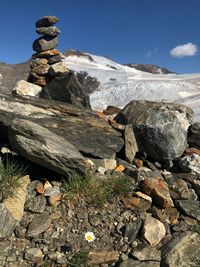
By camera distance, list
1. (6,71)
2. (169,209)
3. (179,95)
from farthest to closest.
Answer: (6,71) → (179,95) → (169,209)

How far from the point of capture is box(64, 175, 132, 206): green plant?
7.21m

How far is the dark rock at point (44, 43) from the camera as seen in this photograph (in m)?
14.2

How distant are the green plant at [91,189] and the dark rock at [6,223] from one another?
1.12 meters

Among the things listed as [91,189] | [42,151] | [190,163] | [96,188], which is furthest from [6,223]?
[190,163]

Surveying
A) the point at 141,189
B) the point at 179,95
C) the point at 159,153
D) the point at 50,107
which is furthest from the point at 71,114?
the point at 179,95

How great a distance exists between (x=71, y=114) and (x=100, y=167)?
2188mm

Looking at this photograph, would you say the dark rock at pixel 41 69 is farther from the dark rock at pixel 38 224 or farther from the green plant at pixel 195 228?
the green plant at pixel 195 228

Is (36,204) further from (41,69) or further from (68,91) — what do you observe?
(41,69)

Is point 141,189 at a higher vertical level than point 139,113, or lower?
lower

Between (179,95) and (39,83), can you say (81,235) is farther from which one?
(179,95)

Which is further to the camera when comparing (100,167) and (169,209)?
(100,167)

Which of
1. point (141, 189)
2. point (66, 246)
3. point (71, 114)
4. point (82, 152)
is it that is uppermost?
point (71, 114)

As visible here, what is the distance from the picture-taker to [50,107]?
999cm

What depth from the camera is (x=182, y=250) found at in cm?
611
